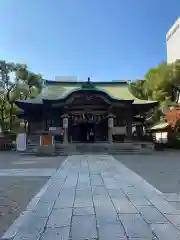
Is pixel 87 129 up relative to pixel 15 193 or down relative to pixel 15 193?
up

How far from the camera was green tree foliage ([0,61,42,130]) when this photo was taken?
30797mm

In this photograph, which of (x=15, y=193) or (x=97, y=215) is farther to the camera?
(x=15, y=193)

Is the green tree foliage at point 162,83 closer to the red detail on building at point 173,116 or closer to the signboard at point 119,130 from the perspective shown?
the red detail on building at point 173,116

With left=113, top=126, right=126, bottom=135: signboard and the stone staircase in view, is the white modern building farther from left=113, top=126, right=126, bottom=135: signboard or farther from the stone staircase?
the stone staircase

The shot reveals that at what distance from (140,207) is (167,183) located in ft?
9.45

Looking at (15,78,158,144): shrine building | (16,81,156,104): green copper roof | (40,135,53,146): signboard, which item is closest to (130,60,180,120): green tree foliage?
(16,81,156,104): green copper roof

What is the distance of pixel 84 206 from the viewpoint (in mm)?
4867

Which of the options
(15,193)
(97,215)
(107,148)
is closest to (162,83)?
(107,148)

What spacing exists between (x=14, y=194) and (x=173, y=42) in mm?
49054

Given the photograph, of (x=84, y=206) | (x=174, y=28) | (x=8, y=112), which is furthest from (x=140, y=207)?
(x=174, y=28)

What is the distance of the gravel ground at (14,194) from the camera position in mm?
4410

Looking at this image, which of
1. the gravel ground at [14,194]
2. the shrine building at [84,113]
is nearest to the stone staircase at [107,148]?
the shrine building at [84,113]

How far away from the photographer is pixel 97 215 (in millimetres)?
4285

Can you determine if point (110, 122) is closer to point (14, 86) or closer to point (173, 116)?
point (173, 116)
